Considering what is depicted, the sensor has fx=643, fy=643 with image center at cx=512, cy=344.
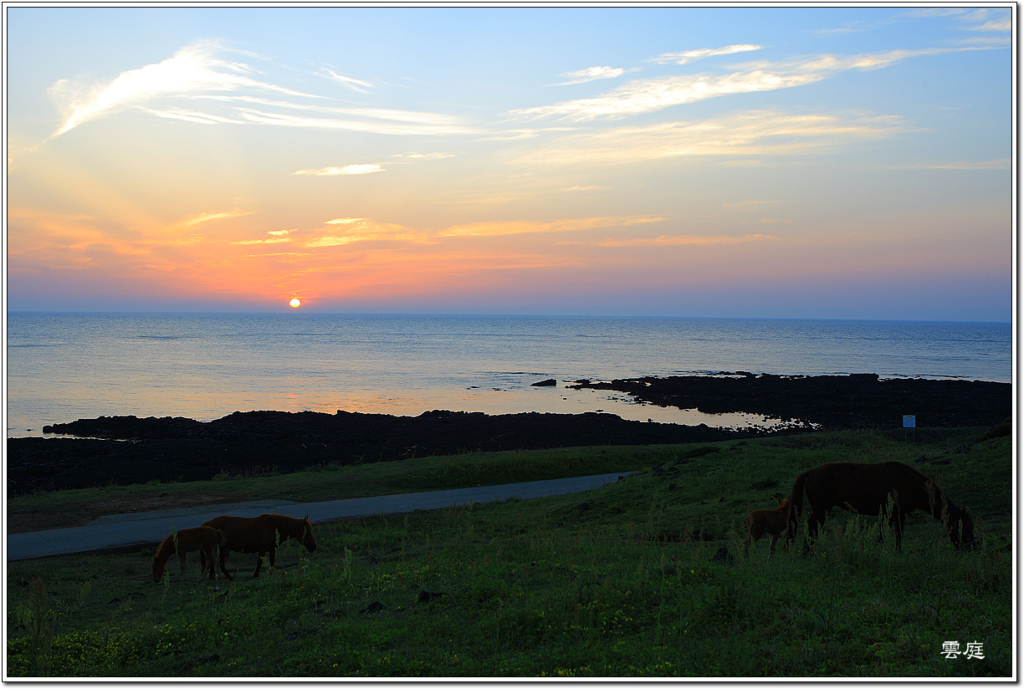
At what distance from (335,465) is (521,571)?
2086 cm

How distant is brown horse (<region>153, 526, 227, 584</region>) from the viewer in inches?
431

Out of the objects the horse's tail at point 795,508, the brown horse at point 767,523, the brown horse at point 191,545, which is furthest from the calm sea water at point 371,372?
the horse's tail at point 795,508

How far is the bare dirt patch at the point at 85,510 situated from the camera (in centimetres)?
1630

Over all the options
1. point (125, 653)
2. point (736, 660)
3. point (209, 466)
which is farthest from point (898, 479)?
point (209, 466)

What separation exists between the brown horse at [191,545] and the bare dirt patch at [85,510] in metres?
6.97

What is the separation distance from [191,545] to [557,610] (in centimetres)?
713

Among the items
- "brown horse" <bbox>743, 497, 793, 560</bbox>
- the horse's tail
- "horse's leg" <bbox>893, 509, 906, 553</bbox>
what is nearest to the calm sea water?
"brown horse" <bbox>743, 497, 793, 560</bbox>

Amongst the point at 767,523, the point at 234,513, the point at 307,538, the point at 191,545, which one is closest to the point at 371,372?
the point at 234,513

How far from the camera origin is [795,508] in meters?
9.85

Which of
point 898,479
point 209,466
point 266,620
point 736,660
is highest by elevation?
point 898,479

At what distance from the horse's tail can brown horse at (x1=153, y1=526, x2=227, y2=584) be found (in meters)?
9.42

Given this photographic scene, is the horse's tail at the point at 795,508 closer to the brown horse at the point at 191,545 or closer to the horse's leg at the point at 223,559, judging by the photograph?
the horse's leg at the point at 223,559
